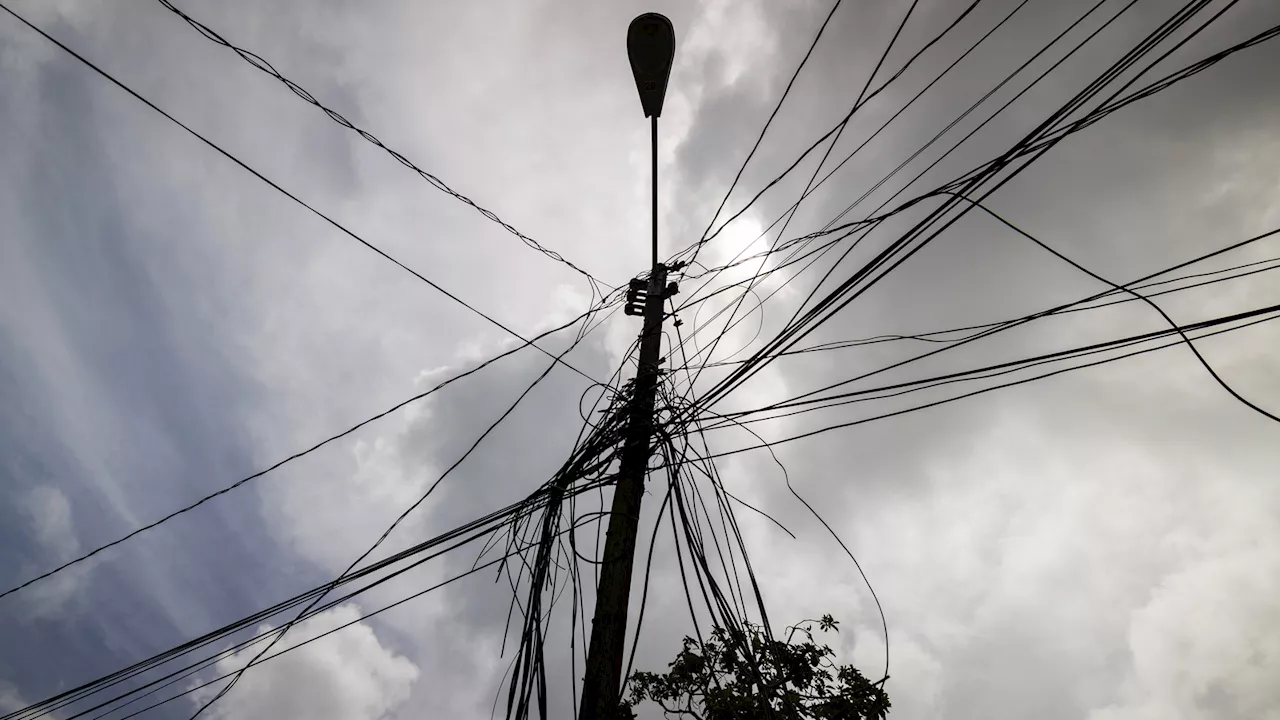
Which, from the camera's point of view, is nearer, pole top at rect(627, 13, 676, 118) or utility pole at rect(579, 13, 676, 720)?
utility pole at rect(579, 13, 676, 720)

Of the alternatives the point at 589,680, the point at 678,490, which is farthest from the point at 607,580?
the point at 678,490

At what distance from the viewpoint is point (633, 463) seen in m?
3.22

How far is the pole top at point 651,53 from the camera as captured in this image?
3453 mm

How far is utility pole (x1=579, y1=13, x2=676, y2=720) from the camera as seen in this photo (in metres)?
2.45

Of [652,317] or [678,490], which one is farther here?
[652,317]

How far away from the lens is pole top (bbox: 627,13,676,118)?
3.45m

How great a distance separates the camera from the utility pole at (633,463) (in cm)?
245

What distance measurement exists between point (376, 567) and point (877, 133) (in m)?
4.18

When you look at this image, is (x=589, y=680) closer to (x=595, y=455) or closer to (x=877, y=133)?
(x=595, y=455)

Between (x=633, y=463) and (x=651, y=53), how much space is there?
2641 millimetres

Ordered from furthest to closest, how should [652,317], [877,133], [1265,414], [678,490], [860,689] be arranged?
1. [860,689]
2. [652,317]
3. [877,133]
4. [678,490]
5. [1265,414]

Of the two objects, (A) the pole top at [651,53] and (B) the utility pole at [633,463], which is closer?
(B) the utility pole at [633,463]

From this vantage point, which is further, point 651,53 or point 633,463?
point 651,53

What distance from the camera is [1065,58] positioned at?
8.06 ft
